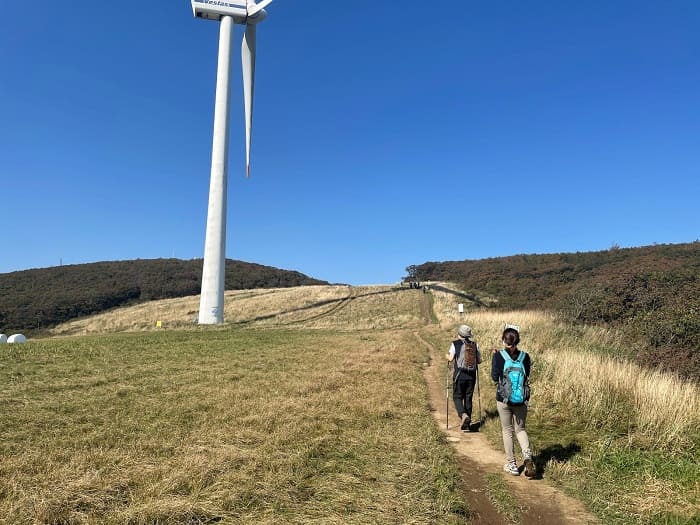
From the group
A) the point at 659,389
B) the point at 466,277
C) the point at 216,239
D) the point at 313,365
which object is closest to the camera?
the point at 659,389

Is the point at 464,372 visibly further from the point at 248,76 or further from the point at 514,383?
the point at 248,76

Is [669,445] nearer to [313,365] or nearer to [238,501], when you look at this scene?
[238,501]

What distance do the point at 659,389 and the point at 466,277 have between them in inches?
2226

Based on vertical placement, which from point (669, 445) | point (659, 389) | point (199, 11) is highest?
point (199, 11)

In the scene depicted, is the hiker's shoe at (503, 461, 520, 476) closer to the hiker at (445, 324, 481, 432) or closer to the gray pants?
the gray pants

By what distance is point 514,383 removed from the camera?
24.3 feet

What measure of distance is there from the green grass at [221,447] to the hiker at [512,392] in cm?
106

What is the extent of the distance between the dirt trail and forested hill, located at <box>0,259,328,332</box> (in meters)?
58.5

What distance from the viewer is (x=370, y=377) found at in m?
14.7

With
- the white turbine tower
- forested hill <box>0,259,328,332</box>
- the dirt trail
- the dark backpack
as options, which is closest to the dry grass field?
the dirt trail

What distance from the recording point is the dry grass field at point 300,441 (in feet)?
19.2

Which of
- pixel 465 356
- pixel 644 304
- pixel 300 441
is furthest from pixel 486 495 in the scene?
pixel 644 304

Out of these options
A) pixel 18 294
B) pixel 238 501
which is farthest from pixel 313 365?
pixel 18 294

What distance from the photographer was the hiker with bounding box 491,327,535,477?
7.39 m
